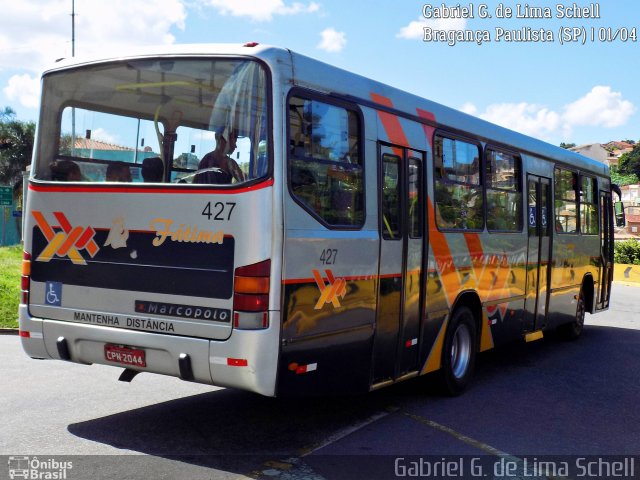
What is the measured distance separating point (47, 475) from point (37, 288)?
175 cm

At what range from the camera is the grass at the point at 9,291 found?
12.6m

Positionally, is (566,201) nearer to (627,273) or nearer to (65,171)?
(65,171)

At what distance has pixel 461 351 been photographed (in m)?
8.52

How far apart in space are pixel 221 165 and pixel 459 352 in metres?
4.03

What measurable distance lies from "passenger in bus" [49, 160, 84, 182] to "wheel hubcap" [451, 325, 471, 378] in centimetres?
429

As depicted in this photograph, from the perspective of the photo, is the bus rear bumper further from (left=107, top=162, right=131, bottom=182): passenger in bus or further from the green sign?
the green sign

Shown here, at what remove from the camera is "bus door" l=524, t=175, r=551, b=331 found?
403 inches

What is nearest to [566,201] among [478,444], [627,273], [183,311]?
[478,444]

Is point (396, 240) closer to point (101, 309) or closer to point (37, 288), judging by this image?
point (101, 309)

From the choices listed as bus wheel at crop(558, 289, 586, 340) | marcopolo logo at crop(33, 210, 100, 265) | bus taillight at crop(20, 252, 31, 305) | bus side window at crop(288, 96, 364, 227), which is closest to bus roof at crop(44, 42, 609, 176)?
bus side window at crop(288, 96, 364, 227)

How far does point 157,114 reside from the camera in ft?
20.3

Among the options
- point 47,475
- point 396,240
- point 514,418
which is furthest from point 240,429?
point 514,418

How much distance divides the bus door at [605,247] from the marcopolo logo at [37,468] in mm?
10517

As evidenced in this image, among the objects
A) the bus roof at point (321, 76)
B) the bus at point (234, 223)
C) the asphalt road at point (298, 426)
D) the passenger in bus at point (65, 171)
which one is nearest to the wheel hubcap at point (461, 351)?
the asphalt road at point (298, 426)
